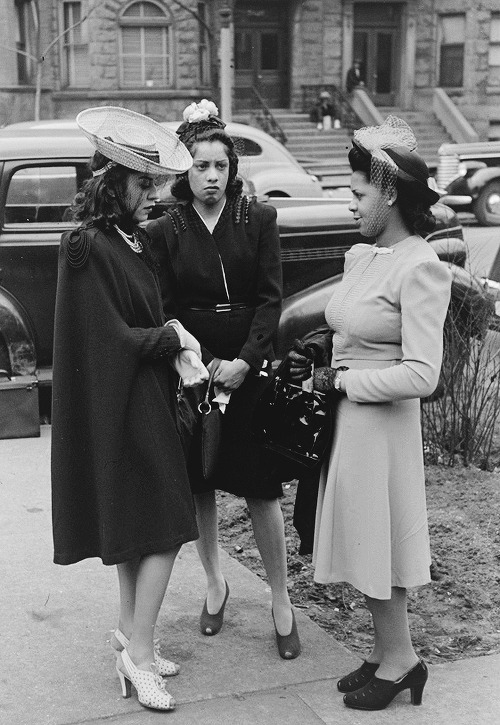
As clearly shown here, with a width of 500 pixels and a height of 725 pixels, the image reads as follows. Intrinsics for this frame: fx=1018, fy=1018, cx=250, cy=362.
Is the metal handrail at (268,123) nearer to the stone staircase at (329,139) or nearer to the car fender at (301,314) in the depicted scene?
the stone staircase at (329,139)

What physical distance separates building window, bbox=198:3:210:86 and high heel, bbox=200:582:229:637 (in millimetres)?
23576

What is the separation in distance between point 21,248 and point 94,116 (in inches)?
142

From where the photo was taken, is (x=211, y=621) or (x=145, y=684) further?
(x=211, y=621)

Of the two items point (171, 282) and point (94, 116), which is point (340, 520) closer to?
point (171, 282)

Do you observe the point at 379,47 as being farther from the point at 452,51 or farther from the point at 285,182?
the point at 285,182

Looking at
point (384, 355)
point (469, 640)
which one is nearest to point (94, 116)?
point (384, 355)

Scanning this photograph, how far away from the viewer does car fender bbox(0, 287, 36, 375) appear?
6.63m

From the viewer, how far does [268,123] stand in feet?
84.0

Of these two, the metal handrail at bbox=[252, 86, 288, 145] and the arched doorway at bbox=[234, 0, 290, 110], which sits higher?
the arched doorway at bbox=[234, 0, 290, 110]

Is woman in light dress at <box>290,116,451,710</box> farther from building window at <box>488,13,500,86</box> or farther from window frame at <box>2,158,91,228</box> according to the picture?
building window at <box>488,13,500,86</box>

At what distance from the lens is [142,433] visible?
3.26 metres

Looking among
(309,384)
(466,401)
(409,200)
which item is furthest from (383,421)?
(466,401)

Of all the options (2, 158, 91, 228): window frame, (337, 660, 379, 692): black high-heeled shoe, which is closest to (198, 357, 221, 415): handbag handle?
(337, 660, 379, 692): black high-heeled shoe

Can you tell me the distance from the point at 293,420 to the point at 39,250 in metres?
3.89
